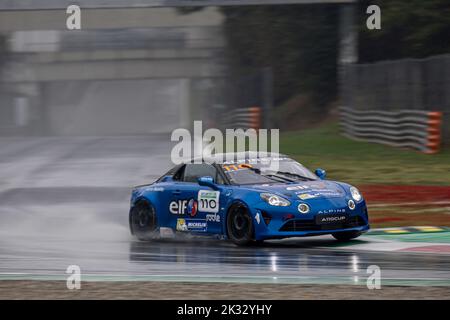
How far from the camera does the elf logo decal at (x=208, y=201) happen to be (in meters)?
12.8

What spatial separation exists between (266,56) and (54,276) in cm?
3840

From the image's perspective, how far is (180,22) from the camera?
47.0 m

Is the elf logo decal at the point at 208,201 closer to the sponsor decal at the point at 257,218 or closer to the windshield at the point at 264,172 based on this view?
the windshield at the point at 264,172

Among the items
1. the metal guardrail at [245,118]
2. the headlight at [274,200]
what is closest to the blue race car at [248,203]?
the headlight at [274,200]

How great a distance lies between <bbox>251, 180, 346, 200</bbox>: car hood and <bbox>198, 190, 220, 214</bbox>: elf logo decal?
57 centimetres

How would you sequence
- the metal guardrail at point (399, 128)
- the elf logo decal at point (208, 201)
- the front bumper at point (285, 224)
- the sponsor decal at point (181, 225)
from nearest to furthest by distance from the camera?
the front bumper at point (285, 224) → the elf logo decal at point (208, 201) → the sponsor decal at point (181, 225) → the metal guardrail at point (399, 128)

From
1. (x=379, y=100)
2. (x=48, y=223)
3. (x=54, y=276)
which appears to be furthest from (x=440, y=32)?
(x=54, y=276)

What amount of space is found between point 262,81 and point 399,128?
9859 mm

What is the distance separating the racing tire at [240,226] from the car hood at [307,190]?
0.34 metres

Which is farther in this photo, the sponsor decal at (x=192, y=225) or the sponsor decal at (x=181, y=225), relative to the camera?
the sponsor decal at (x=181, y=225)

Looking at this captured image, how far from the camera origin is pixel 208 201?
12930 mm

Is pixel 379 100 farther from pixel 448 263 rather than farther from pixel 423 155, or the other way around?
pixel 448 263

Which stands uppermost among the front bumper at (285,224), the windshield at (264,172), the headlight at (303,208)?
the windshield at (264,172)
